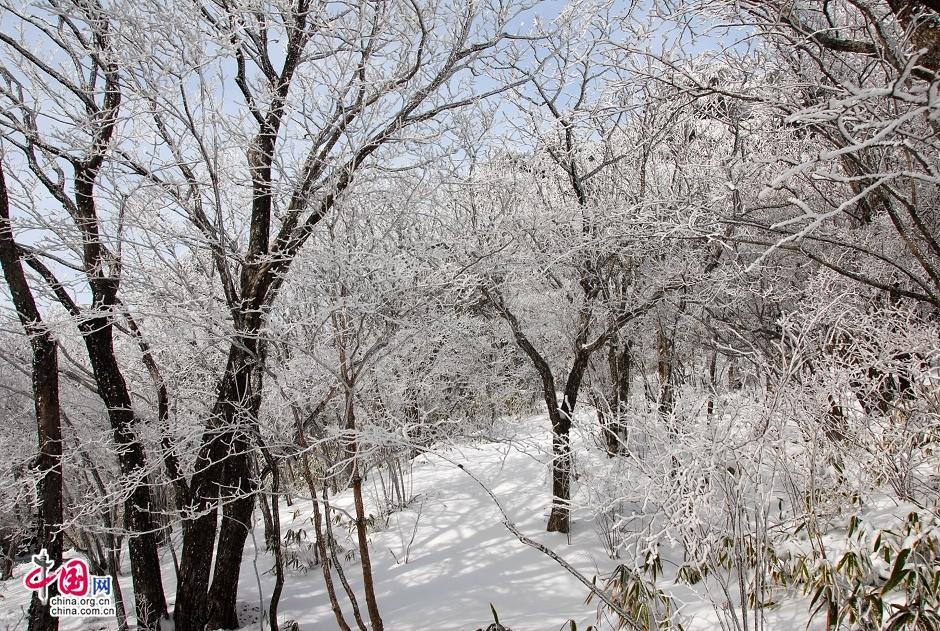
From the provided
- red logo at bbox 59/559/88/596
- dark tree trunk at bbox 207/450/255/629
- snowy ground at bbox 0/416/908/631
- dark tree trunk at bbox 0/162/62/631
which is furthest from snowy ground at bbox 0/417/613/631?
dark tree trunk at bbox 0/162/62/631

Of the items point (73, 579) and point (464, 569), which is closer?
point (73, 579)

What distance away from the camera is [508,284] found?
6531 millimetres

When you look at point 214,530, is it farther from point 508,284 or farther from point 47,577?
point 508,284

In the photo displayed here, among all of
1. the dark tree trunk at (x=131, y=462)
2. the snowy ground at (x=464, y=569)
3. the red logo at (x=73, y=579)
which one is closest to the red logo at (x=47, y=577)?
the red logo at (x=73, y=579)

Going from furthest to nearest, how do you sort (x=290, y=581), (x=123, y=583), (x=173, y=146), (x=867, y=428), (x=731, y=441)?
(x=123, y=583) < (x=290, y=581) < (x=173, y=146) < (x=867, y=428) < (x=731, y=441)

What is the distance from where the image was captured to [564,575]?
6328 millimetres

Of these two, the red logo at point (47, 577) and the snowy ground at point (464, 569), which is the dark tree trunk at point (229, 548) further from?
the red logo at point (47, 577)

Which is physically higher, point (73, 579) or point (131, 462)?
point (131, 462)

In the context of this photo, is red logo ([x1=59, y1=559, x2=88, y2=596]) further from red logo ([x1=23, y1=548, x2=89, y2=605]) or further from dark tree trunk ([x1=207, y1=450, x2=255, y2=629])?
dark tree trunk ([x1=207, y1=450, x2=255, y2=629])

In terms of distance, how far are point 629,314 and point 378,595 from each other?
505cm

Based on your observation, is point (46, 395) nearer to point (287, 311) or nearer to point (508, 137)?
point (287, 311)

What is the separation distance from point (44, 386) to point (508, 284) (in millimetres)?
5141

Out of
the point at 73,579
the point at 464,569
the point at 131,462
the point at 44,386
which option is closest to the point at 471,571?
the point at 464,569

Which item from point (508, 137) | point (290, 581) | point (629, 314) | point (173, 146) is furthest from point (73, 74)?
point (290, 581)
